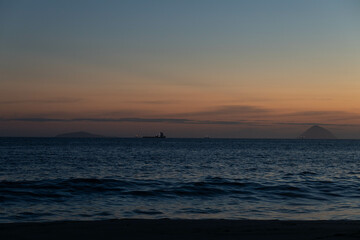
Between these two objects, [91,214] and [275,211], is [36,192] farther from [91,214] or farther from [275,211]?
[275,211]

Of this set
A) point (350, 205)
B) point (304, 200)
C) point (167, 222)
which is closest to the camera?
point (167, 222)

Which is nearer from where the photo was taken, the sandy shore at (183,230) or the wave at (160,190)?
the sandy shore at (183,230)

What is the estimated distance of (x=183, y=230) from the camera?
419 inches

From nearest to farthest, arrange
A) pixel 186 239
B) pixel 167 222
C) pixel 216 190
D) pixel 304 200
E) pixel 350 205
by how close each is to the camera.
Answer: pixel 186 239, pixel 167 222, pixel 350 205, pixel 304 200, pixel 216 190

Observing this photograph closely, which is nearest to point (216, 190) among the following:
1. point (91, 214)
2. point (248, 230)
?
point (91, 214)

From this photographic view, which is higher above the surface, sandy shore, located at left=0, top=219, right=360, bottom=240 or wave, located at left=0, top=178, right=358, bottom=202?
sandy shore, located at left=0, top=219, right=360, bottom=240

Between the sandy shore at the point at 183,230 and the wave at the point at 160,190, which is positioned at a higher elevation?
the sandy shore at the point at 183,230

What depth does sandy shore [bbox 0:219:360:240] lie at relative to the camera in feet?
31.9

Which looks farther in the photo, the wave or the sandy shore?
the wave

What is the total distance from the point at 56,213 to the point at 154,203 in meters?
4.43

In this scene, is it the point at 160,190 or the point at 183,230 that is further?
the point at 160,190

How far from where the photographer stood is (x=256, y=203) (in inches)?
679

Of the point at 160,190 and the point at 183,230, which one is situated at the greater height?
the point at 183,230

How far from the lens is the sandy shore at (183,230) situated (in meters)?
9.73
